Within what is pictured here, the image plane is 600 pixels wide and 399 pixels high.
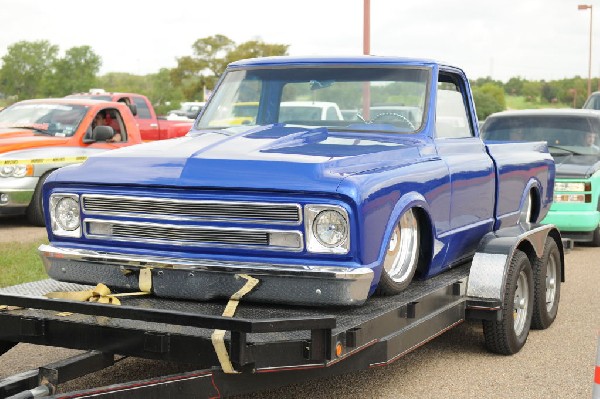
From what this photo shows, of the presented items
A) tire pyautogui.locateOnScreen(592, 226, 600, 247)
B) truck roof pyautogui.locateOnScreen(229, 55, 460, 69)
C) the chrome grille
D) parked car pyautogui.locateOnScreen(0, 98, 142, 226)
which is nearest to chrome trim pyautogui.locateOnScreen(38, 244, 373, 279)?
the chrome grille

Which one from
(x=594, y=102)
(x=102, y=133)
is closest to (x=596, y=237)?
(x=102, y=133)

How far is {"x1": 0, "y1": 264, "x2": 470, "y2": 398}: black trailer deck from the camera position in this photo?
427 centimetres

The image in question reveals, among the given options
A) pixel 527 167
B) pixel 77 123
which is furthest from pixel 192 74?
pixel 527 167

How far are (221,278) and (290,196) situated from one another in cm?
55

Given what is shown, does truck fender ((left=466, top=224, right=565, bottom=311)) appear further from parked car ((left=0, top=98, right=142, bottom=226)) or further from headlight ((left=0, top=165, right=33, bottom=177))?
headlight ((left=0, top=165, right=33, bottom=177))

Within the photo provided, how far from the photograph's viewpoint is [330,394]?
221 inches

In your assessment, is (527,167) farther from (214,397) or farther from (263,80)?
(214,397)

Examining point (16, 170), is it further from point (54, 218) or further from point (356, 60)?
point (54, 218)

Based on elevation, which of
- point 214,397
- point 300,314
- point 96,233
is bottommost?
point 214,397

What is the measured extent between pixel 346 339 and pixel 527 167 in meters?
3.72

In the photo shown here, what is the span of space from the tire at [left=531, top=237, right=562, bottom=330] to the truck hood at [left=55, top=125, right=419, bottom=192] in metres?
1.81

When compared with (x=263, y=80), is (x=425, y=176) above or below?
below

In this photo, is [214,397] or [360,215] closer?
[214,397]

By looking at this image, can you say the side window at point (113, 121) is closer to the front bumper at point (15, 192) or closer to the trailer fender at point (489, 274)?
the front bumper at point (15, 192)
